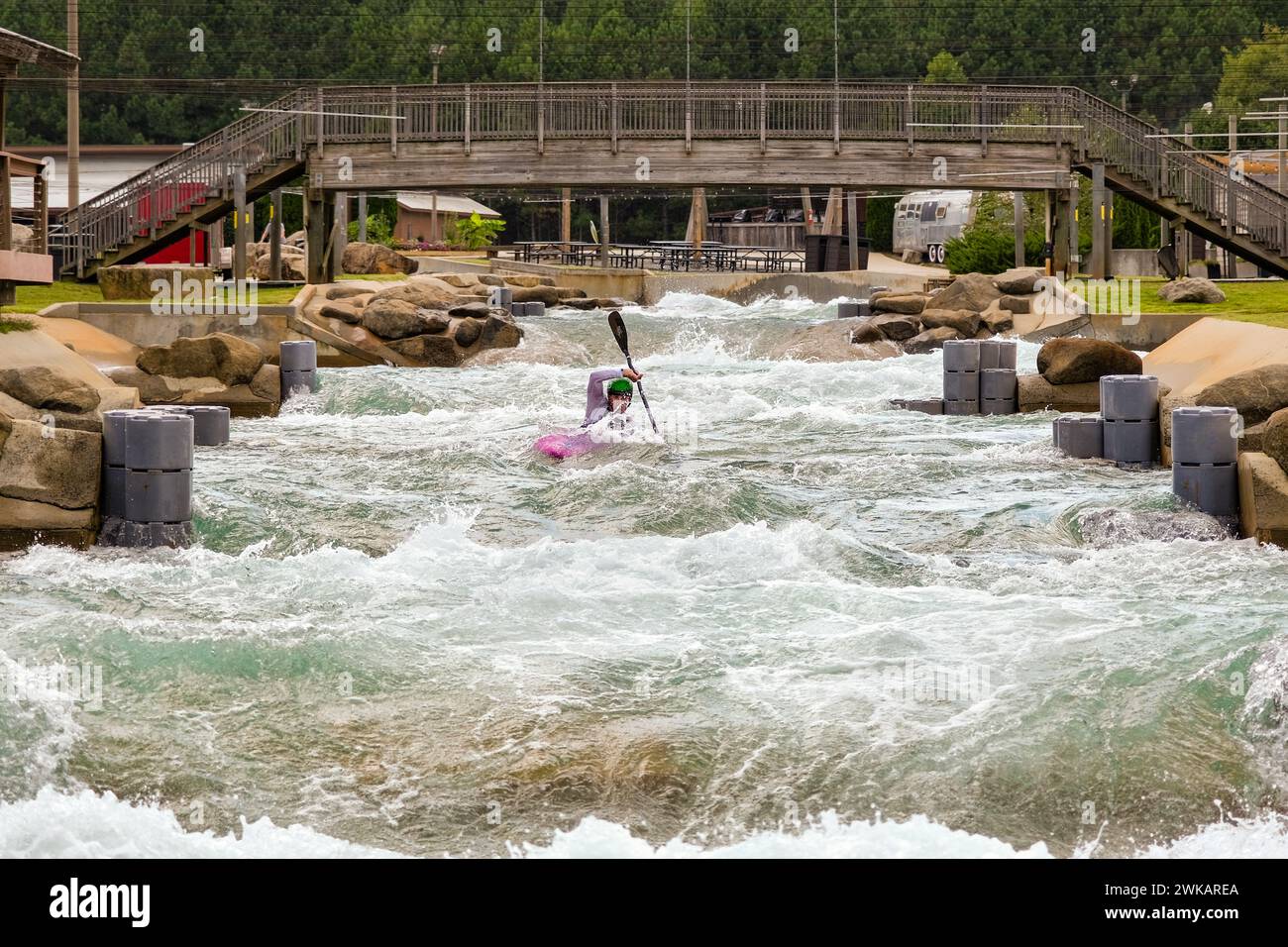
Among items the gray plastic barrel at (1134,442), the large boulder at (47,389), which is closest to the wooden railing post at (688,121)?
the gray plastic barrel at (1134,442)

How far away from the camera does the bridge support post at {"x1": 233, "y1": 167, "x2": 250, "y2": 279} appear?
30875 mm

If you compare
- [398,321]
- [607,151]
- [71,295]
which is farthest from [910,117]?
[71,295]

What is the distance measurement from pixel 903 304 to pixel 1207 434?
16219 millimetres

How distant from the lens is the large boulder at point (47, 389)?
47.5 feet

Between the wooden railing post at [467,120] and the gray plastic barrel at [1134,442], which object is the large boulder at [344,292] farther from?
the gray plastic barrel at [1134,442]

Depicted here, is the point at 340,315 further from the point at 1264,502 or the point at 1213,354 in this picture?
the point at 1264,502

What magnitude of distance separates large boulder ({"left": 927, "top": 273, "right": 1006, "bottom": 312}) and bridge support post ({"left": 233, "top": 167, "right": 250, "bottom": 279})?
11.8 m

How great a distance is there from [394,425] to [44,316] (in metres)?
6.66

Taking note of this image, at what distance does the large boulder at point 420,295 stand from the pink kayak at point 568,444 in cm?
1219

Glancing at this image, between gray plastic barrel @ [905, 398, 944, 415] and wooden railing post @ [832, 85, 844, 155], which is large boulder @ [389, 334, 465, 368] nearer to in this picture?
gray plastic barrel @ [905, 398, 944, 415]

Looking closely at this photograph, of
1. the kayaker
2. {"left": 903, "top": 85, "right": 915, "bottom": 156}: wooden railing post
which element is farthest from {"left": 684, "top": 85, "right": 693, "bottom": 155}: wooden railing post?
the kayaker

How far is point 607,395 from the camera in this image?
16125mm

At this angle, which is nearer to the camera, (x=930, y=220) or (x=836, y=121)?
(x=836, y=121)

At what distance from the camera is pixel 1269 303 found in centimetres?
2683
